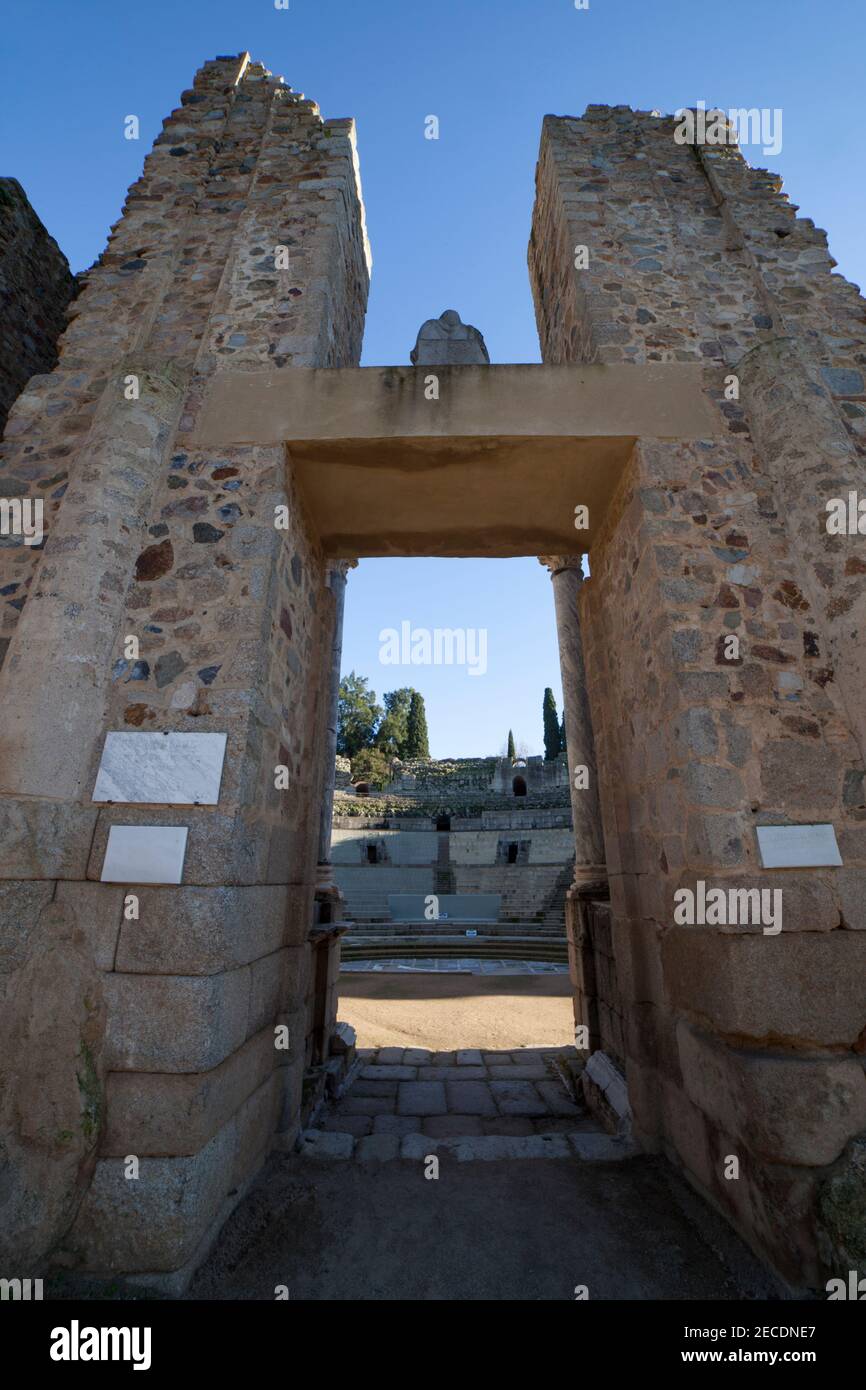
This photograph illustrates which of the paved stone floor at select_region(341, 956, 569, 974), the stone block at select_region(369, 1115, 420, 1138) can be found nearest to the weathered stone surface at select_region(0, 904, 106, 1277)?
the stone block at select_region(369, 1115, 420, 1138)

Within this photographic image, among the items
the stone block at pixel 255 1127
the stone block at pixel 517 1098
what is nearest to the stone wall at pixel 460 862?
the stone block at pixel 517 1098

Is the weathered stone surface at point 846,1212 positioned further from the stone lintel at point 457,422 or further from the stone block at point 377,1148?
the stone lintel at point 457,422

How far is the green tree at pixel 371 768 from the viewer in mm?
33750

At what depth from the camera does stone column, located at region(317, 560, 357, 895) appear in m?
5.53

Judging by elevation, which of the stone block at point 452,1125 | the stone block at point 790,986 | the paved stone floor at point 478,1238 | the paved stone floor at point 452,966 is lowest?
the paved stone floor at point 452,966

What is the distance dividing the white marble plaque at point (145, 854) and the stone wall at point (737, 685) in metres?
2.45

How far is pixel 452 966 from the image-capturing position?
42.2 ft

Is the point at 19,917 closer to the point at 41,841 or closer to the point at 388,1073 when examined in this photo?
the point at 41,841

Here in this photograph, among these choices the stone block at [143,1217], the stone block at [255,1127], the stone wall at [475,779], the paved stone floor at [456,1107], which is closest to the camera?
the stone block at [143,1217]

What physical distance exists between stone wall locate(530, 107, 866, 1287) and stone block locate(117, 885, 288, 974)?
2.19 meters

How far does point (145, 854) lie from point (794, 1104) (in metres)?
2.85

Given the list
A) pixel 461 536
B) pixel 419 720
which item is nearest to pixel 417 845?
pixel 419 720

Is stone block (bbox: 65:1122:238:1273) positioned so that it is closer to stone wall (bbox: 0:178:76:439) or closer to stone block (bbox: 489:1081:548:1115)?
stone block (bbox: 489:1081:548:1115)

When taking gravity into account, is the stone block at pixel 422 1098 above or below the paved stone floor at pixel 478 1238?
below
